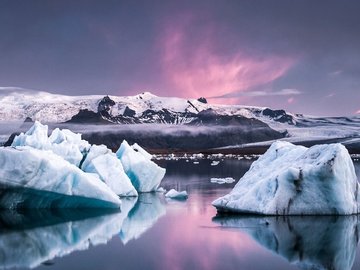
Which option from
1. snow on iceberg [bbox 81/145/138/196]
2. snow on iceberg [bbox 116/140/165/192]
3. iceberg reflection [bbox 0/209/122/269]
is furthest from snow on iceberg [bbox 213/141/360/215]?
snow on iceberg [bbox 116/140/165/192]

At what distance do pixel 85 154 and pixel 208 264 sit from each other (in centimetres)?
1222

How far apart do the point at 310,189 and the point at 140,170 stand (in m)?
9.10

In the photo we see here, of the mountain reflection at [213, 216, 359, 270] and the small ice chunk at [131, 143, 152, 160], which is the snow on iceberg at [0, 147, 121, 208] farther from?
the small ice chunk at [131, 143, 152, 160]

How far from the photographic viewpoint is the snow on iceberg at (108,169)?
60.7 feet

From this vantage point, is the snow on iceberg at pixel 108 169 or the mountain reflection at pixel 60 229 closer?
the mountain reflection at pixel 60 229

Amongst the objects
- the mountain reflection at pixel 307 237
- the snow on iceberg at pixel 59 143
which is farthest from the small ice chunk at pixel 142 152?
the mountain reflection at pixel 307 237

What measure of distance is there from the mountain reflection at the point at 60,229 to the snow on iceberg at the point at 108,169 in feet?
4.27

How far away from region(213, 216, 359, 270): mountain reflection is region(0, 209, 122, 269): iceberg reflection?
3116mm

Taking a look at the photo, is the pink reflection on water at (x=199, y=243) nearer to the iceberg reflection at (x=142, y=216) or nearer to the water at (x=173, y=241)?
the water at (x=173, y=241)

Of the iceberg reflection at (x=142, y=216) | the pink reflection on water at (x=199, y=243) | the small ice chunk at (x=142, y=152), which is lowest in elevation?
the pink reflection on water at (x=199, y=243)

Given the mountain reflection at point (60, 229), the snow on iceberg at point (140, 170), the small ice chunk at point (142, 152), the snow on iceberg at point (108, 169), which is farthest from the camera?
the small ice chunk at point (142, 152)

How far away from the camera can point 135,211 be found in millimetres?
16391

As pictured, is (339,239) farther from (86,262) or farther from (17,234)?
(17,234)

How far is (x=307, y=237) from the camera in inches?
454
